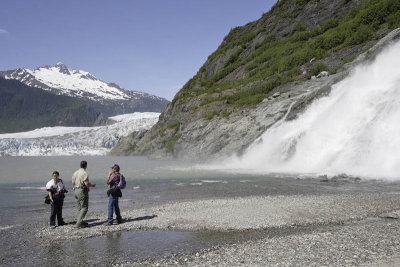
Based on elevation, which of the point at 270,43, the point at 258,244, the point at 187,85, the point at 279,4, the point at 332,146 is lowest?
the point at 258,244

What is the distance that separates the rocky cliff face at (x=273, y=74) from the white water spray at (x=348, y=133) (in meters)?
2.32

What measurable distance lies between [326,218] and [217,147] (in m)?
36.4

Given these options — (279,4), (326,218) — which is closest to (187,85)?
(279,4)

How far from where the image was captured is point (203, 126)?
186ft

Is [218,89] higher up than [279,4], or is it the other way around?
[279,4]

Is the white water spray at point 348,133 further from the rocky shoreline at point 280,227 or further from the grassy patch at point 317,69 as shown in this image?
the rocky shoreline at point 280,227

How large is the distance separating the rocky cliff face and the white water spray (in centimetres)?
232

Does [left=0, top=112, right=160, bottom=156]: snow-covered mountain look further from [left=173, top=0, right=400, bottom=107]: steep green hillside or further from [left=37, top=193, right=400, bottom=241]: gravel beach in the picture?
[left=37, top=193, right=400, bottom=241]: gravel beach

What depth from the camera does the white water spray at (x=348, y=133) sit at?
1107 inches

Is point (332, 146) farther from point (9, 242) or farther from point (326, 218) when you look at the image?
point (9, 242)

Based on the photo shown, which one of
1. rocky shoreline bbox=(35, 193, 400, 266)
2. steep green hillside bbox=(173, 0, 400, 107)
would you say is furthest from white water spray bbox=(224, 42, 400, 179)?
steep green hillside bbox=(173, 0, 400, 107)

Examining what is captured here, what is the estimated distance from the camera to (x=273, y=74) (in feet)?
197

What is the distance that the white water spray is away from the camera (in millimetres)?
28109

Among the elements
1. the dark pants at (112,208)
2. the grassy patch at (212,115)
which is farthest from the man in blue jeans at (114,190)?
the grassy patch at (212,115)
